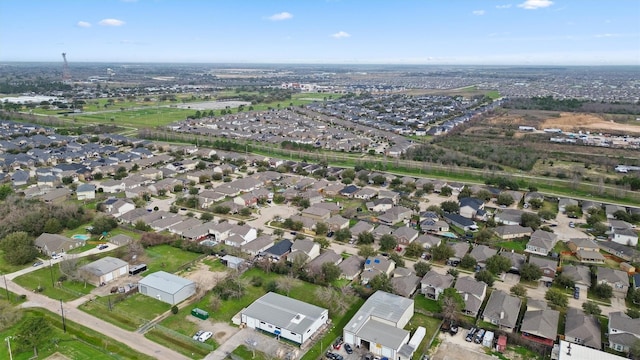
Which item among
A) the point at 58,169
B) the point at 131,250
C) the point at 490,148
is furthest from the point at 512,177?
the point at 58,169

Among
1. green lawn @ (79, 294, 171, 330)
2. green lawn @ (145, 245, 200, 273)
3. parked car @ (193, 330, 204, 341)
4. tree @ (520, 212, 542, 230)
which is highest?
tree @ (520, 212, 542, 230)

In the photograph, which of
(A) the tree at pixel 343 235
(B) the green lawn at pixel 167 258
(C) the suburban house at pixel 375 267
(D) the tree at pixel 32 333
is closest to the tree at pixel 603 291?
(C) the suburban house at pixel 375 267

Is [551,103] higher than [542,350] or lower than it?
higher

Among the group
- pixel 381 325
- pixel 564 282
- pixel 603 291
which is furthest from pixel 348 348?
pixel 603 291

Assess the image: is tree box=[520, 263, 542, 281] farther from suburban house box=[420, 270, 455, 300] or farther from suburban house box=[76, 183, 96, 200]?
suburban house box=[76, 183, 96, 200]

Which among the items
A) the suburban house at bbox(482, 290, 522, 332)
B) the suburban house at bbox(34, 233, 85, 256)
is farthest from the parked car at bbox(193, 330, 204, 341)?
the suburban house at bbox(34, 233, 85, 256)

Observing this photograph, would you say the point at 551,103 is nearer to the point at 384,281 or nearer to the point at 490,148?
the point at 490,148

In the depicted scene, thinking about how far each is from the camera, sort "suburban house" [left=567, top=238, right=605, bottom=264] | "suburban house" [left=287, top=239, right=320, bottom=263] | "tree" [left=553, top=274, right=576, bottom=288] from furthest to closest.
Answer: "suburban house" [left=567, top=238, right=605, bottom=264], "suburban house" [left=287, top=239, right=320, bottom=263], "tree" [left=553, top=274, right=576, bottom=288]
